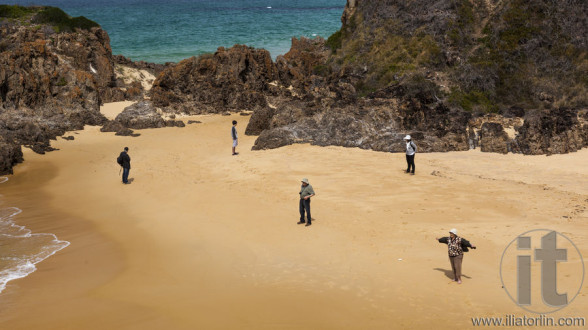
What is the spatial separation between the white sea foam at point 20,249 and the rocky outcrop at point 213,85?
16770 mm

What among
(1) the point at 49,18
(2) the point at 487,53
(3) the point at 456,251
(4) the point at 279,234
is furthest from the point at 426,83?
(1) the point at 49,18

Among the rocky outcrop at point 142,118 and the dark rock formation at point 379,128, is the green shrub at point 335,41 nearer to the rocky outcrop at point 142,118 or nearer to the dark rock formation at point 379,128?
the rocky outcrop at point 142,118

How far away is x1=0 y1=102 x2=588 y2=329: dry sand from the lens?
9055 millimetres

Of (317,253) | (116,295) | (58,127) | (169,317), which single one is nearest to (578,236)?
(317,253)

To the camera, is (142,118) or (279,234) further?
(142,118)

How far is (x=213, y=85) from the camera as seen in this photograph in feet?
106

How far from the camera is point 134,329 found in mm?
8523

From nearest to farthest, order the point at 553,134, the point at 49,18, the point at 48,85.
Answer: the point at 553,134 < the point at 48,85 < the point at 49,18

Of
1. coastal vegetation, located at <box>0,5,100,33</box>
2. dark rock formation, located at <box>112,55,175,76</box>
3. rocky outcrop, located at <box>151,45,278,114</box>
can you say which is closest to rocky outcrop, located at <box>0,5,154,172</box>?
coastal vegetation, located at <box>0,5,100,33</box>

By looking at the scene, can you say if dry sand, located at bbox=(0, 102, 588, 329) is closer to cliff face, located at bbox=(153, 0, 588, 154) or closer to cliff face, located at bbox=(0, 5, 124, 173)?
cliff face, located at bbox=(153, 0, 588, 154)

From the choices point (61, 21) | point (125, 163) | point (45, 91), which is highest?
point (61, 21)

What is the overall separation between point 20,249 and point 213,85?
68.3ft

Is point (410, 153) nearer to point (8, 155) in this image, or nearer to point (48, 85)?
point (8, 155)

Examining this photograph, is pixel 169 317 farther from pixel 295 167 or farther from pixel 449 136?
pixel 449 136
